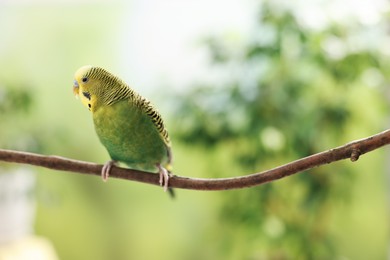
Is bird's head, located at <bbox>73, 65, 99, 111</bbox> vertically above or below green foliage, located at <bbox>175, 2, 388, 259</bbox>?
above

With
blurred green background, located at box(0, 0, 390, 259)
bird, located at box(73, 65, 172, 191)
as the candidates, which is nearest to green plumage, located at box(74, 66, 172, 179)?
bird, located at box(73, 65, 172, 191)

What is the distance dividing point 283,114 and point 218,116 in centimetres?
18

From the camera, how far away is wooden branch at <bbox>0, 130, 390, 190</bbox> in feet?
1.54

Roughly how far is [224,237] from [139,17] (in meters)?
0.81

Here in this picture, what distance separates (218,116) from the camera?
1562 millimetres

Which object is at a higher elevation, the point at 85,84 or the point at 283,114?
the point at 85,84

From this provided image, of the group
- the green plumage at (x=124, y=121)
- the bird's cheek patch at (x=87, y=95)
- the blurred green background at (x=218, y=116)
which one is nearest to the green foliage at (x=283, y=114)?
the blurred green background at (x=218, y=116)

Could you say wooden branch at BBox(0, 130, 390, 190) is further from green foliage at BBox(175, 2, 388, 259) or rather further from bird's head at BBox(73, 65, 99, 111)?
green foliage at BBox(175, 2, 388, 259)

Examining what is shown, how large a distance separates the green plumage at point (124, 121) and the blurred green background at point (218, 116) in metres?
0.82

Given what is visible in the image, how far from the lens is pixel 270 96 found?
1.51m

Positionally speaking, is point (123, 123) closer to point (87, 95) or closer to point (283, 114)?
point (87, 95)

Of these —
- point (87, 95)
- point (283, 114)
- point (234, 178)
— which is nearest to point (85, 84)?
point (87, 95)

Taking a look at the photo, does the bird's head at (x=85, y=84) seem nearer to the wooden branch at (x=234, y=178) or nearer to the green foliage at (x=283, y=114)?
the wooden branch at (x=234, y=178)

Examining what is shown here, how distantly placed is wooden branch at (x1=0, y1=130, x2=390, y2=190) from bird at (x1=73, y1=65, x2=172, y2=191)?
15 millimetres
